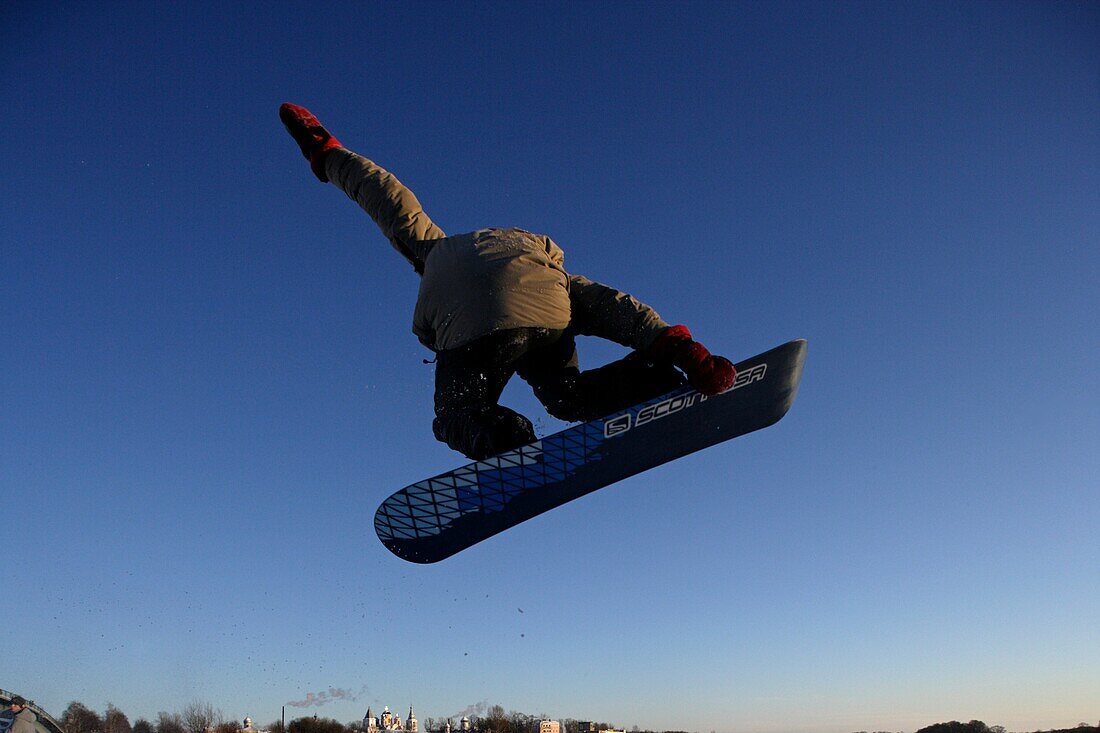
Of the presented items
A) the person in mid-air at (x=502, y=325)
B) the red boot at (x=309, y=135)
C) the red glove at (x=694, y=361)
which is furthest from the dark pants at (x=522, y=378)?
the red boot at (x=309, y=135)

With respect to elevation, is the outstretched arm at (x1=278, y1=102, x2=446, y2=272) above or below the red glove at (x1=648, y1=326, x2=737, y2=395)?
above

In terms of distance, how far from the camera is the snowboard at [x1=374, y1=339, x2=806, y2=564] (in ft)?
13.0

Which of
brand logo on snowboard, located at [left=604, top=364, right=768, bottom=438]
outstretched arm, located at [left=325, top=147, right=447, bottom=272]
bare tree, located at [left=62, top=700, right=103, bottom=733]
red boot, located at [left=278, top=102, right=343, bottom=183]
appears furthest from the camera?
bare tree, located at [left=62, top=700, right=103, bottom=733]

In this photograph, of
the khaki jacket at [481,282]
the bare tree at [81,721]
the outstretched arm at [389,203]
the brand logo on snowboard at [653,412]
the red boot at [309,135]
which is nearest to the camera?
the khaki jacket at [481,282]

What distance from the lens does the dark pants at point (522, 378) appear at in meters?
3.77

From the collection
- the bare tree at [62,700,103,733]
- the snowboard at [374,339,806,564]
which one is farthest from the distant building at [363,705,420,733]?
the snowboard at [374,339,806,564]

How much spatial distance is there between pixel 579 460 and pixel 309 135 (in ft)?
7.83

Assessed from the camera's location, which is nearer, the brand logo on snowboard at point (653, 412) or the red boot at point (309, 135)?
the brand logo on snowboard at point (653, 412)

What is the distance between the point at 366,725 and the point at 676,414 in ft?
309

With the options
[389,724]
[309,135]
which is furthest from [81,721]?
[309,135]

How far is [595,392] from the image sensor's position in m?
4.23

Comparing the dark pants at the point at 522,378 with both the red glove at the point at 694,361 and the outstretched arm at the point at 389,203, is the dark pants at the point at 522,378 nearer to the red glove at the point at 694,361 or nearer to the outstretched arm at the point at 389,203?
the red glove at the point at 694,361

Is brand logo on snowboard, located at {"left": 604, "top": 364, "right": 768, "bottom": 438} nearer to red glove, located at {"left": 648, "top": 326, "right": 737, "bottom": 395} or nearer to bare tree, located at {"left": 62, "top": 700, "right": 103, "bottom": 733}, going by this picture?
red glove, located at {"left": 648, "top": 326, "right": 737, "bottom": 395}

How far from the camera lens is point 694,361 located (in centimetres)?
390
